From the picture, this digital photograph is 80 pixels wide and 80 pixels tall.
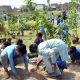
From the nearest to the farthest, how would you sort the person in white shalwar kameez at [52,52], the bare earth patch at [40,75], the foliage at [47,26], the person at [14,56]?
1. the person at [14,56]
2. the person in white shalwar kameez at [52,52]
3. the bare earth patch at [40,75]
4. the foliage at [47,26]

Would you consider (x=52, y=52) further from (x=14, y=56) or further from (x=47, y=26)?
(x=47, y=26)

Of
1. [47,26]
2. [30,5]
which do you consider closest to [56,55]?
[47,26]

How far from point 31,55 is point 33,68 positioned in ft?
3.79

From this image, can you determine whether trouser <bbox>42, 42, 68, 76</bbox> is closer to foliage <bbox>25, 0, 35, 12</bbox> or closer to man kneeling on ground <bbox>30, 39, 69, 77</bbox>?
man kneeling on ground <bbox>30, 39, 69, 77</bbox>

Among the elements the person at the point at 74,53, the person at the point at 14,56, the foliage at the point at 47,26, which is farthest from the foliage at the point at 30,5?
the person at the point at 14,56

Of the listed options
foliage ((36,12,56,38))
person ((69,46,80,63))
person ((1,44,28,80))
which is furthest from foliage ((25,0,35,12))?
person ((1,44,28,80))

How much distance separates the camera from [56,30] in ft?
33.4

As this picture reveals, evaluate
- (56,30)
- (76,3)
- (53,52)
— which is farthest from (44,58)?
(76,3)

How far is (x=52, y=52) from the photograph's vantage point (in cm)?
706

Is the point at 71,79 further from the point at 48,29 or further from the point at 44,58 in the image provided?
the point at 48,29

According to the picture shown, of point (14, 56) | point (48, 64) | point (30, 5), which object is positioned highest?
point (30, 5)

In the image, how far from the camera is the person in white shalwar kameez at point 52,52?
7.12 m

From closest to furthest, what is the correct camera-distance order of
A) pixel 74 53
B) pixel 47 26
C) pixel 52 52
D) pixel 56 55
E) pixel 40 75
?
pixel 52 52 < pixel 56 55 < pixel 40 75 < pixel 74 53 < pixel 47 26

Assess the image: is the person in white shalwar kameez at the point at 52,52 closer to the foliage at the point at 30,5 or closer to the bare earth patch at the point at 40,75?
the bare earth patch at the point at 40,75
